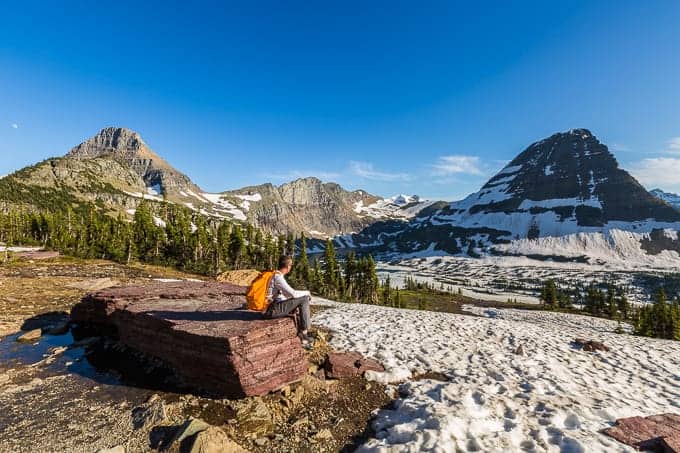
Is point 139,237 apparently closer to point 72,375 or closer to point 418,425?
point 72,375

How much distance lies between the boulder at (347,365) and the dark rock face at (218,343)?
1204 mm

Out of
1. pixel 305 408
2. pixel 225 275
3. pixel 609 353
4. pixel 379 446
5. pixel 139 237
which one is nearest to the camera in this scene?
pixel 379 446

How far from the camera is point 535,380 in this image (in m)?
10.8

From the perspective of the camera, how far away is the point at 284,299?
998 cm

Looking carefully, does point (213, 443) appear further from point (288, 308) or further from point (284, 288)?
point (284, 288)

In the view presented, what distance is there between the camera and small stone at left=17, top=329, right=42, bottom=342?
1325 cm

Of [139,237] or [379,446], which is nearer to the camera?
[379,446]

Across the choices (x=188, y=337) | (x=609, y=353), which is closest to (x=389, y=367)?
(x=188, y=337)

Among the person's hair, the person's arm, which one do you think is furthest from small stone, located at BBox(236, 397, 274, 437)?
the person's hair

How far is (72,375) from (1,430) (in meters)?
3.03

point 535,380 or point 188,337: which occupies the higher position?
point 188,337

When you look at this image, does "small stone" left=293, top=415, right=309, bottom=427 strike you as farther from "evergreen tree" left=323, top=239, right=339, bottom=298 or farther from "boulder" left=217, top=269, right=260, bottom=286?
"evergreen tree" left=323, top=239, right=339, bottom=298

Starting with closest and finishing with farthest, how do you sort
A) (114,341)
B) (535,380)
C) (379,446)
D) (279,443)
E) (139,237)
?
(379,446), (279,443), (535,380), (114,341), (139,237)

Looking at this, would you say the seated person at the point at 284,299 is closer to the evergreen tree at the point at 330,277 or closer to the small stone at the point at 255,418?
the small stone at the point at 255,418
